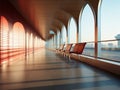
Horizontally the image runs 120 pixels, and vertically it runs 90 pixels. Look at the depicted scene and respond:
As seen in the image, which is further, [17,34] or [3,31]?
[17,34]

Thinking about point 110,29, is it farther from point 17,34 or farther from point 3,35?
point 17,34

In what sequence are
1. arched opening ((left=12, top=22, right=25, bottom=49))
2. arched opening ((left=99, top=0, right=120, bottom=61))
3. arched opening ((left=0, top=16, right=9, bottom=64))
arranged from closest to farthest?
1. arched opening ((left=99, top=0, right=120, bottom=61))
2. arched opening ((left=0, top=16, right=9, bottom=64))
3. arched opening ((left=12, top=22, right=25, bottom=49))

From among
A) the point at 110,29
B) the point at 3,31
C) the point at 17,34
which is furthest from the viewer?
the point at 17,34

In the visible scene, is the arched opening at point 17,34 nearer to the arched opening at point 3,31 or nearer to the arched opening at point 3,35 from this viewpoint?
the arched opening at point 3,31

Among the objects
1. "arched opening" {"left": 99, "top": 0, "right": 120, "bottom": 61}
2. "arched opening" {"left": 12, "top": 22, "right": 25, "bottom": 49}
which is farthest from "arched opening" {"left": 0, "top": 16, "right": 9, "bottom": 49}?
"arched opening" {"left": 99, "top": 0, "right": 120, "bottom": 61}

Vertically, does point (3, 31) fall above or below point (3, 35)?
above

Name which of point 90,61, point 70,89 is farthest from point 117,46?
point 70,89

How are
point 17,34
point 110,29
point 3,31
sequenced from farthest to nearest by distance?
point 17,34 → point 3,31 → point 110,29

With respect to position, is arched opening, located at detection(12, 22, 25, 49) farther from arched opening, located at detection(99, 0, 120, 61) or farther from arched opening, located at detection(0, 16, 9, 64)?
arched opening, located at detection(99, 0, 120, 61)

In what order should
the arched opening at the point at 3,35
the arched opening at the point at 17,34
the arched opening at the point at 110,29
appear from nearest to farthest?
the arched opening at the point at 110,29, the arched opening at the point at 3,35, the arched opening at the point at 17,34

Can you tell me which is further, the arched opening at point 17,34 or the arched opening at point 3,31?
the arched opening at point 17,34

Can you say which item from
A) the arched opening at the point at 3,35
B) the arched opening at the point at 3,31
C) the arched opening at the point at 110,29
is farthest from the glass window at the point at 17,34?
the arched opening at the point at 110,29

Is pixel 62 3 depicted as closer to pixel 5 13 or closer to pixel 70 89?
pixel 5 13

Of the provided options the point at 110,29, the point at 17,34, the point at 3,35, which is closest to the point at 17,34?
the point at 17,34
